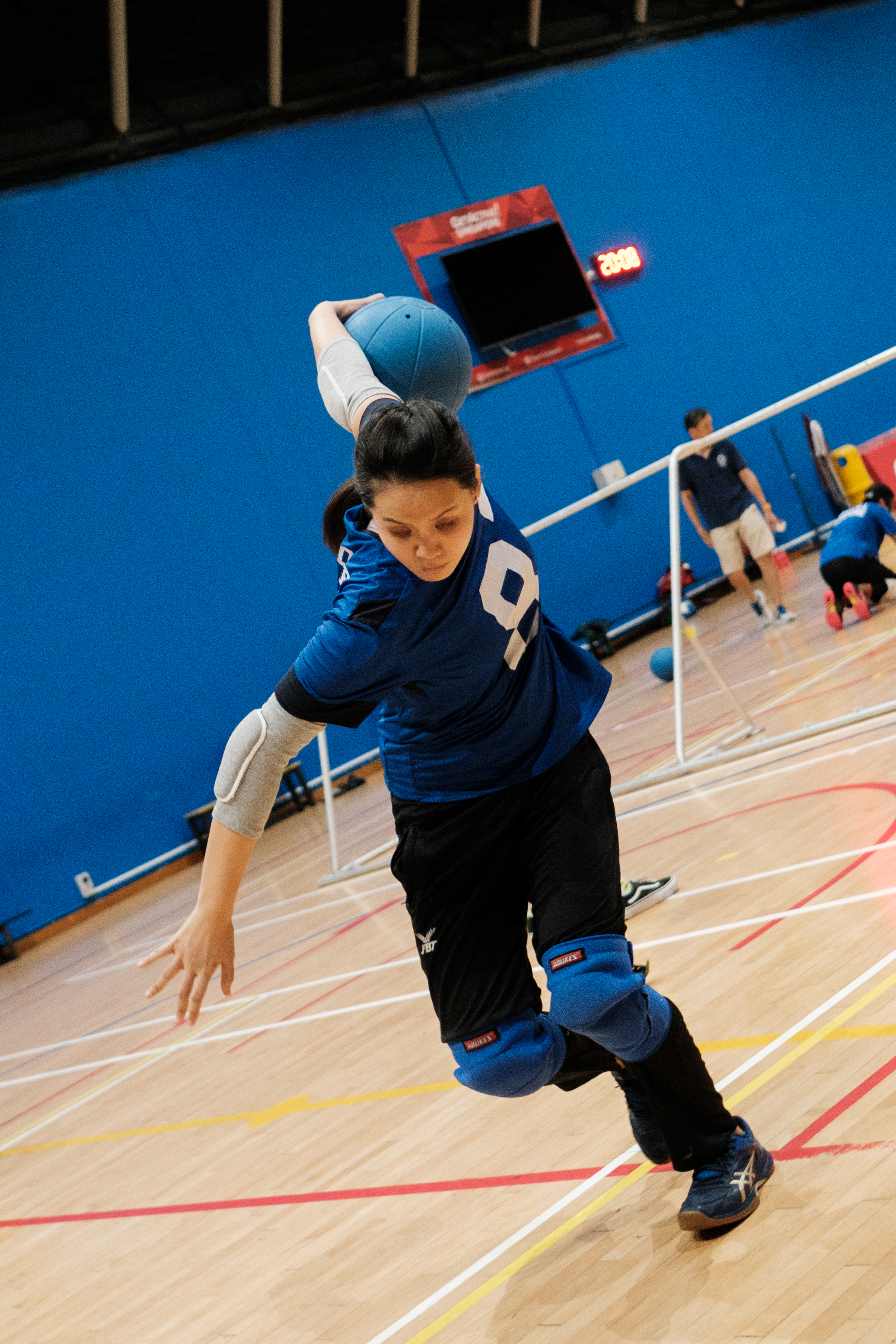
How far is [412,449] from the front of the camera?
172 centimetres

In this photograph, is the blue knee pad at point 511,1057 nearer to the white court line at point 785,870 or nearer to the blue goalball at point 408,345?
the blue goalball at point 408,345

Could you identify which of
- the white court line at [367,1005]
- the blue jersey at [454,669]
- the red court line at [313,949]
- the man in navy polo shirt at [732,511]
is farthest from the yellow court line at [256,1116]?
the man in navy polo shirt at [732,511]

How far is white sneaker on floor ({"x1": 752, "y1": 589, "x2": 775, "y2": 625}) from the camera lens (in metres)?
9.20

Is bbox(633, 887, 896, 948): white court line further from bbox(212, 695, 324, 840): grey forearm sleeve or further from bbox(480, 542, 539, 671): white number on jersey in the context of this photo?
bbox(212, 695, 324, 840): grey forearm sleeve

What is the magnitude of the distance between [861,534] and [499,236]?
237 inches

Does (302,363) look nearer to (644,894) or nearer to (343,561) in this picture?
(644,894)

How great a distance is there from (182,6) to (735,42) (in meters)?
6.30

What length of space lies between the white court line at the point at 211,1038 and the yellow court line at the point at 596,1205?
1.71 metres

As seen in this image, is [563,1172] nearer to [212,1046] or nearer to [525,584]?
[525,584]

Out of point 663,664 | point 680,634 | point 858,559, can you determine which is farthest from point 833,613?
point 680,634

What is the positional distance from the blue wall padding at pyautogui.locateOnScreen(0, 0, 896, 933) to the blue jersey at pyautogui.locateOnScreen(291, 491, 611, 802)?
8244 mm

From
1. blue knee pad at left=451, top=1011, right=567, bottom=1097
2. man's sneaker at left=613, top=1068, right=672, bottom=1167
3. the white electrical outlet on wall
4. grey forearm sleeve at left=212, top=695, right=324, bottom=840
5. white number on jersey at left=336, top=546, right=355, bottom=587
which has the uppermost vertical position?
the white electrical outlet on wall

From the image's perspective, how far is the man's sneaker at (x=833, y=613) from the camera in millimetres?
7598

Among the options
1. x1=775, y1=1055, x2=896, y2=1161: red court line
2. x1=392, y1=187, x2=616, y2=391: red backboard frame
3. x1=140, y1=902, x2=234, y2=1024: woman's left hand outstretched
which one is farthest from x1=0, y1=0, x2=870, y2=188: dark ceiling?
x1=775, y1=1055, x2=896, y2=1161: red court line
